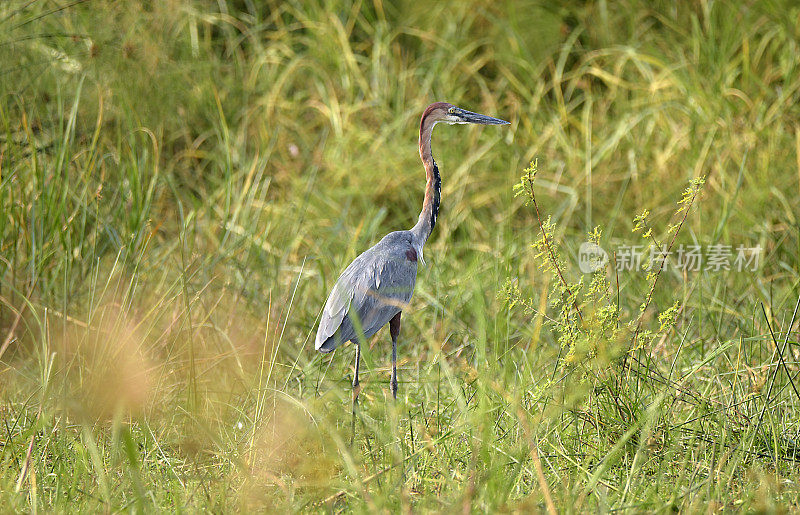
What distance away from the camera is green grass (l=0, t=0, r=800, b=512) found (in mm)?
2402

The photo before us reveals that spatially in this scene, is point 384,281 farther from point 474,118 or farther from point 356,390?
A: point 474,118

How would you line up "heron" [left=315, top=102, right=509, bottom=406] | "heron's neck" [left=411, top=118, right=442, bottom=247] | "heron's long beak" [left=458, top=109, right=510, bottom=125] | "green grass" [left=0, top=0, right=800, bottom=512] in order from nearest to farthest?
"green grass" [left=0, top=0, right=800, bottom=512] → "heron" [left=315, top=102, right=509, bottom=406] → "heron's neck" [left=411, top=118, right=442, bottom=247] → "heron's long beak" [left=458, top=109, right=510, bottom=125]

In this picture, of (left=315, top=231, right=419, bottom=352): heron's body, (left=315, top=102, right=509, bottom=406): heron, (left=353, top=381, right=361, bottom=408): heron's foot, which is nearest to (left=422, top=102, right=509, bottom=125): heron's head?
(left=315, top=102, right=509, bottom=406): heron

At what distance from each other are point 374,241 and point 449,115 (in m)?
1.50

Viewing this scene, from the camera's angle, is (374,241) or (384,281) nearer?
(384,281)

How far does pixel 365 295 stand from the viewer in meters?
3.03

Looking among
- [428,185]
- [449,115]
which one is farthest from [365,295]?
[449,115]

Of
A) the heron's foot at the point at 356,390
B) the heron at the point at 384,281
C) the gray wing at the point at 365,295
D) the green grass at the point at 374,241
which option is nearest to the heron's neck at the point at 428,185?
the heron at the point at 384,281

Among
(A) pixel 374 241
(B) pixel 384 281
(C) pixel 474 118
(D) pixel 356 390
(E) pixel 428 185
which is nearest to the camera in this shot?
(D) pixel 356 390

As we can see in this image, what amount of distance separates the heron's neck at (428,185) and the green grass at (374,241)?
0.27 meters

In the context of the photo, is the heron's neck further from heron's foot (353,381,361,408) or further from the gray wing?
heron's foot (353,381,361,408)

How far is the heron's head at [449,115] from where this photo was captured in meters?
3.17

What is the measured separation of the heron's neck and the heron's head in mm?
29

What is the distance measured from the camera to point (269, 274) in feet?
12.7
